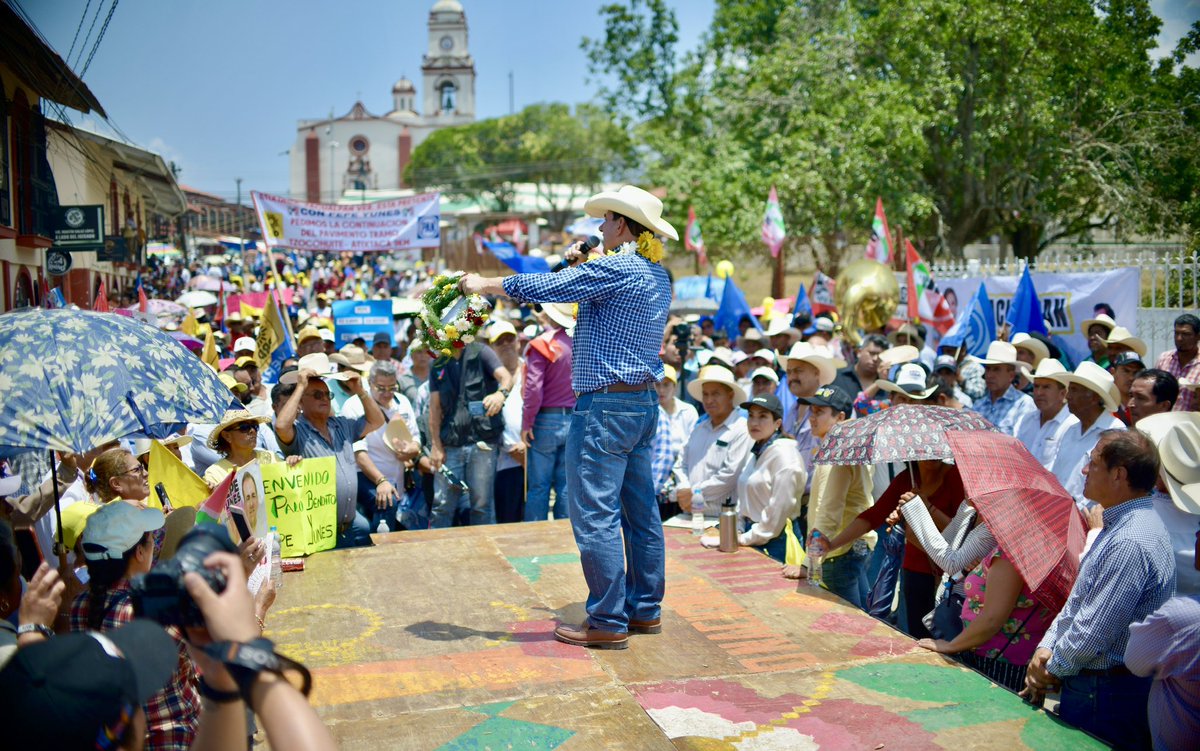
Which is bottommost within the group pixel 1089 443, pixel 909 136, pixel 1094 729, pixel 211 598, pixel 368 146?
pixel 1094 729

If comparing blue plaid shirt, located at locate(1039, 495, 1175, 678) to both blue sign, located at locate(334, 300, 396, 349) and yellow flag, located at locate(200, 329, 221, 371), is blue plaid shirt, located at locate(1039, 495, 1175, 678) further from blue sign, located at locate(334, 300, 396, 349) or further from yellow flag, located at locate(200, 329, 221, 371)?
blue sign, located at locate(334, 300, 396, 349)

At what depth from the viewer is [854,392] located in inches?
359

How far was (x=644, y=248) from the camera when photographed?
501 cm

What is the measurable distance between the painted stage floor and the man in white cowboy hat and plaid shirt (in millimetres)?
227

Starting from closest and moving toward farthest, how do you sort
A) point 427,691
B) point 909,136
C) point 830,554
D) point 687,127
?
point 427,691 → point 830,554 → point 909,136 → point 687,127

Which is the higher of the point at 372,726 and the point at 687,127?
the point at 687,127

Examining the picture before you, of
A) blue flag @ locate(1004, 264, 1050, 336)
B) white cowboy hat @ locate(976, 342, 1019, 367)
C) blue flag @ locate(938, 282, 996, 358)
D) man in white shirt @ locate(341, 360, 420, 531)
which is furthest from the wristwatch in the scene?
blue flag @ locate(1004, 264, 1050, 336)

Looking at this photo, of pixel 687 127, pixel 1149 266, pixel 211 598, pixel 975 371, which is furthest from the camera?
pixel 687 127

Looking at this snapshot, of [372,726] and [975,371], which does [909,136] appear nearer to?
[975,371]

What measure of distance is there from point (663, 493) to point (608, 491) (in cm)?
338

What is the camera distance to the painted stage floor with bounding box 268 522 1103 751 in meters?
3.84

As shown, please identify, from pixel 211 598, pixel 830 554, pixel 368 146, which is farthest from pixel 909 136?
pixel 368 146

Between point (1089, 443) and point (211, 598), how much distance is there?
6428mm

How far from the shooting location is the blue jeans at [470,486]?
840 centimetres
